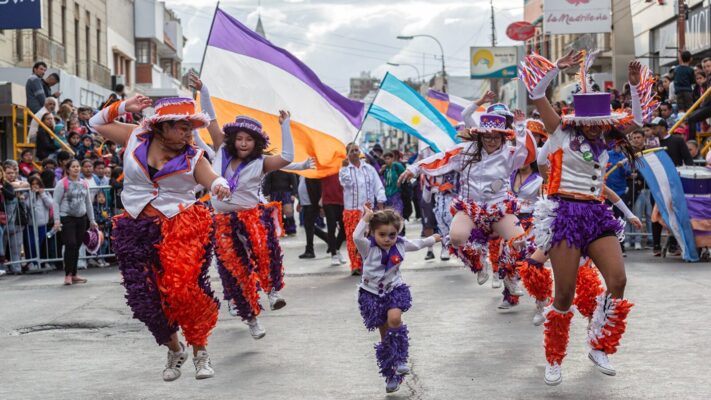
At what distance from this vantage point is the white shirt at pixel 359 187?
47.8ft

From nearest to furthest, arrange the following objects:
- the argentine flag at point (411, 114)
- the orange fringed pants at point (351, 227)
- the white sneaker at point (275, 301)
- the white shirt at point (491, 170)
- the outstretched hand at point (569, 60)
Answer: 1. the outstretched hand at point (569, 60)
2. the white sneaker at point (275, 301)
3. the white shirt at point (491, 170)
4. the orange fringed pants at point (351, 227)
5. the argentine flag at point (411, 114)

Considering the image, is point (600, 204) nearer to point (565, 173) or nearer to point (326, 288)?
point (565, 173)

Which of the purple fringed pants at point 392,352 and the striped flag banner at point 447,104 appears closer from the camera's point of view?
the purple fringed pants at point 392,352

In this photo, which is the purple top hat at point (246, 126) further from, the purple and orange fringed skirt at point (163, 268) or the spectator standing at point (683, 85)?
the spectator standing at point (683, 85)

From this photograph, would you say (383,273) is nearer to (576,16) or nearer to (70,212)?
(70,212)

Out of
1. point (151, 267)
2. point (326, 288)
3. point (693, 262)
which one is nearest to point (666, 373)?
point (151, 267)

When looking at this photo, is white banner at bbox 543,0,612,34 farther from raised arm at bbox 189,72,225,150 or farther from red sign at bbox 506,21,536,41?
raised arm at bbox 189,72,225,150

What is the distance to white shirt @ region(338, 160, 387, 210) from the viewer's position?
1456cm

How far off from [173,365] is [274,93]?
23.9 feet

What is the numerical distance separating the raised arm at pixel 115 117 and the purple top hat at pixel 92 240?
7696 mm

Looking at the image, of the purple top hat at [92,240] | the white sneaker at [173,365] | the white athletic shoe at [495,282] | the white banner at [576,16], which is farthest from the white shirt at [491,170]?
the white banner at [576,16]

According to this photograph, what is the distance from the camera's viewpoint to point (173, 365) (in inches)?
282

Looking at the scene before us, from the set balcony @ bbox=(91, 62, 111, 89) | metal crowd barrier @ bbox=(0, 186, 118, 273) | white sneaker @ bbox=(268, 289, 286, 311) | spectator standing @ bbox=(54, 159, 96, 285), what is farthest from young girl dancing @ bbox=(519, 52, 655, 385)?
balcony @ bbox=(91, 62, 111, 89)

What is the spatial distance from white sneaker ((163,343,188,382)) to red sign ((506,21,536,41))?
4577cm
